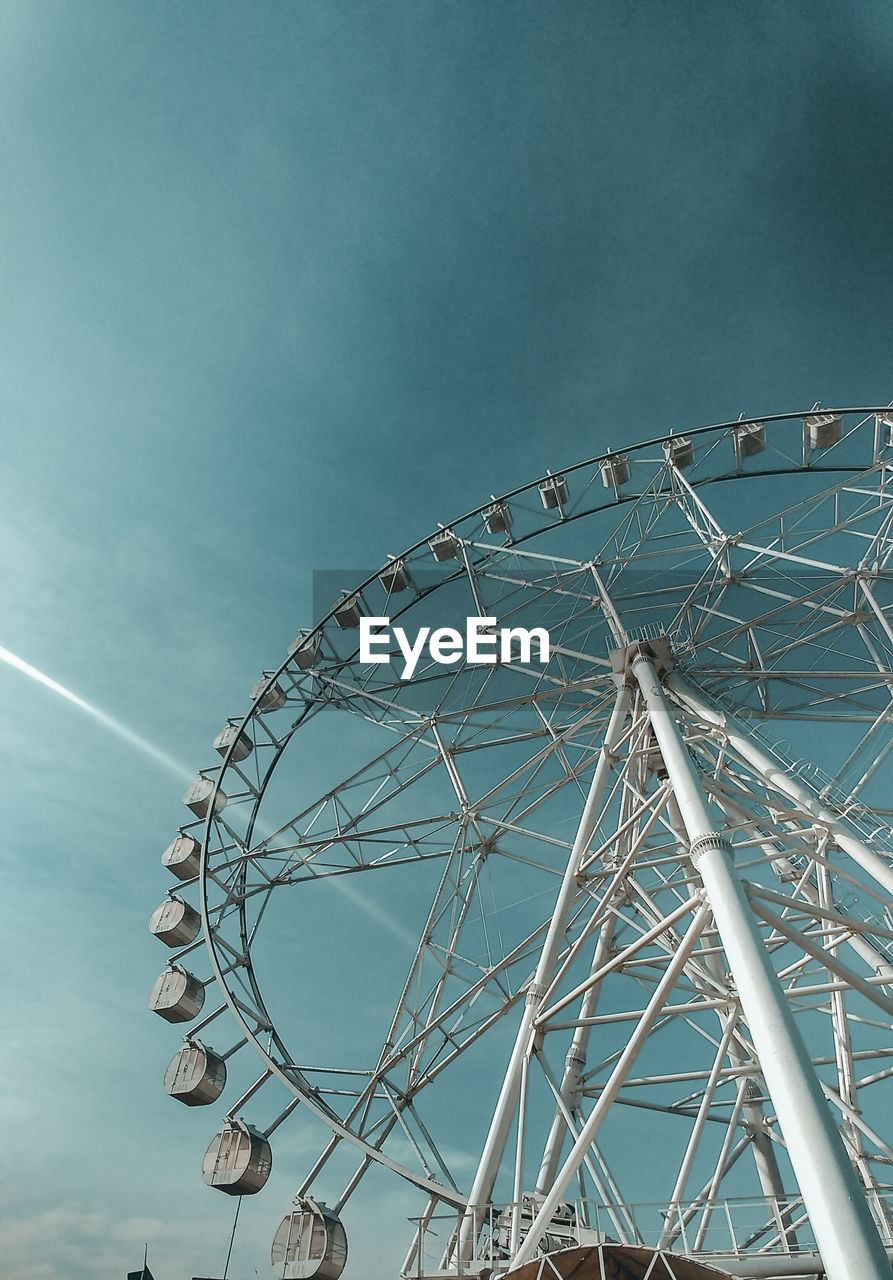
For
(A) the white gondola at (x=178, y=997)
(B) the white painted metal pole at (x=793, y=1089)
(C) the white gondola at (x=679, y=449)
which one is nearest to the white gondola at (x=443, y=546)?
(C) the white gondola at (x=679, y=449)

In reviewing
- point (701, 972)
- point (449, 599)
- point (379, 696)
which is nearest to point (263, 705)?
point (379, 696)

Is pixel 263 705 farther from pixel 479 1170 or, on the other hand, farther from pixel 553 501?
pixel 479 1170

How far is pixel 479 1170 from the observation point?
448 inches

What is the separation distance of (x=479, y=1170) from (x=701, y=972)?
4.51m

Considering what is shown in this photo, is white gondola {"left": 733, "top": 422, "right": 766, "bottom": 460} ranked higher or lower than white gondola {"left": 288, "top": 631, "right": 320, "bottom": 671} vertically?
higher

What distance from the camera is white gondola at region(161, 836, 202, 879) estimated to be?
18859 millimetres

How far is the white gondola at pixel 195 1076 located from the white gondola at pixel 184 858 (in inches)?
163

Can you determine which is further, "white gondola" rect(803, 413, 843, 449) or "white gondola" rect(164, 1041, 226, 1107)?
"white gondola" rect(803, 413, 843, 449)

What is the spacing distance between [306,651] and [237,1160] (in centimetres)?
1079

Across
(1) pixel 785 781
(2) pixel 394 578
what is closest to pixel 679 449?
(2) pixel 394 578

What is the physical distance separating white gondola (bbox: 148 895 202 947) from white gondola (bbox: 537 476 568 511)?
1224 cm

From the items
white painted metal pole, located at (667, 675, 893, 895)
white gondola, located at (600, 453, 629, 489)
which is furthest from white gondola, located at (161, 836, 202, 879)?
white gondola, located at (600, 453, 629, 489)

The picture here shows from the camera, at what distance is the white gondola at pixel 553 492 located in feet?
67.0

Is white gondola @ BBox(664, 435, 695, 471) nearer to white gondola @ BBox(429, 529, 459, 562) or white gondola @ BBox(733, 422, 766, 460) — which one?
white gondola @ BBox(733, 422, 766, 460)
